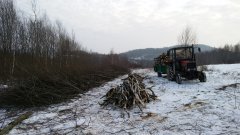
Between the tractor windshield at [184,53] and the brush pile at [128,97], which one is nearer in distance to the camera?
the brush pile at [128,97]

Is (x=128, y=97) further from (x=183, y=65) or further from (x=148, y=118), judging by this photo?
(x=183, y=65)

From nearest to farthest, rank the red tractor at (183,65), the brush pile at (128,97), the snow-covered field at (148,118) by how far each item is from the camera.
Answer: the snow-covered field at (148,118) < the brush pile at (128,97) < the red tractor at (183,65)

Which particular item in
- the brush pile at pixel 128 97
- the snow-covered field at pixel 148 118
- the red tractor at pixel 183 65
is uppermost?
the red tractor at pixel 183 65

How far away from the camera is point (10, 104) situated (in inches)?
388

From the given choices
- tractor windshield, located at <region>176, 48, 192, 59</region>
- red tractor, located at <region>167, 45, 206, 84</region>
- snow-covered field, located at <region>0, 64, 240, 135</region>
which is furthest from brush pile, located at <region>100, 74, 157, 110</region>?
tractor windshield, located at <region>176, 48, 192, 59</region>

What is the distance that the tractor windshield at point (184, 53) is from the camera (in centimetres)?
1581

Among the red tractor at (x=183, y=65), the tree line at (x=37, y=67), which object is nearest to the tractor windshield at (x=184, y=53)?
the red tractor at (x=183, y=65)

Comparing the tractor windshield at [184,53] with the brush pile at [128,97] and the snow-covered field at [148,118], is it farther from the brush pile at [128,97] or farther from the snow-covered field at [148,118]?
the brush pile at [128,97]

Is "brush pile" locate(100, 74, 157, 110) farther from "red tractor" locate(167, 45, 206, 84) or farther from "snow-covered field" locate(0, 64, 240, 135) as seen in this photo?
"red tractor" locate(167, 45, 206, 84)

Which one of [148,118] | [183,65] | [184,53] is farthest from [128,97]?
[184,53]

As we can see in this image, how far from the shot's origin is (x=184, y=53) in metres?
15.9

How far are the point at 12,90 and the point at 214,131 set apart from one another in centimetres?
784

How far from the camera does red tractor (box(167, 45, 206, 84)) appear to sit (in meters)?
14.7

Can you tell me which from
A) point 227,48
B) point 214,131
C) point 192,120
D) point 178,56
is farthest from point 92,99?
point 227,48
